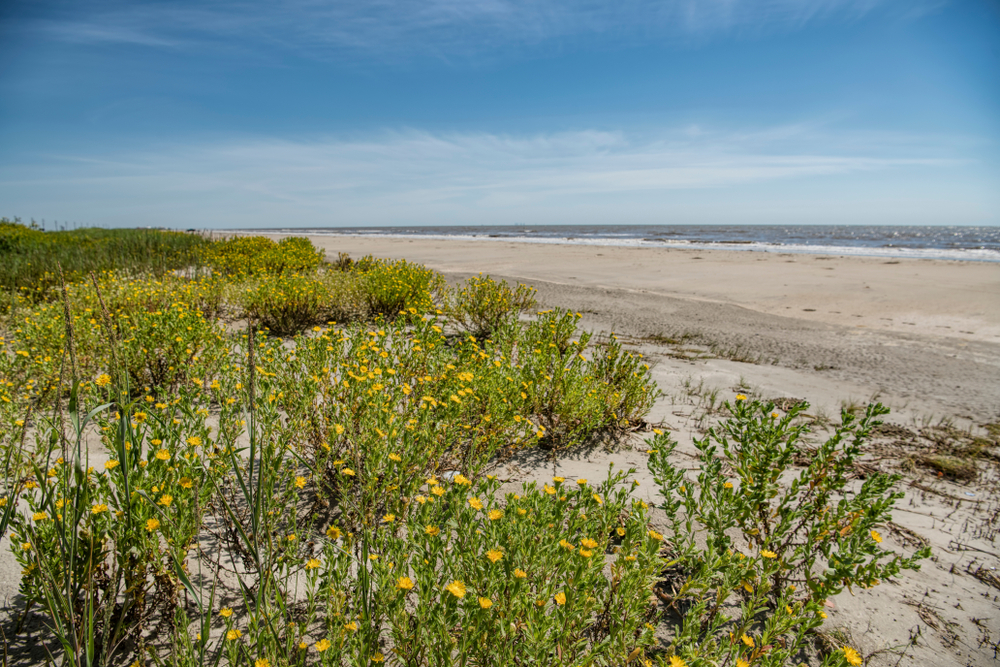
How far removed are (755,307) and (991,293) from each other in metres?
6.73

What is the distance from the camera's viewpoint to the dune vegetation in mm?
1551

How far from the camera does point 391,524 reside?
6.61 ft

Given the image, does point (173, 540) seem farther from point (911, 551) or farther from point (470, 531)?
point (911, 551)

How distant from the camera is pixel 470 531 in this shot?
5.67 ft

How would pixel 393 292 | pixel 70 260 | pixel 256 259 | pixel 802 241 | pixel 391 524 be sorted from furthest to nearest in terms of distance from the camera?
1. pixel 802 241
2. pixel 256 259
3. pixel 70 260
4. pixel 393 292
5. pixel 391 524

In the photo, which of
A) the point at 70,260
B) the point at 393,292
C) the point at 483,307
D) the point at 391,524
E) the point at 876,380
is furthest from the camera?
the point at 70,260

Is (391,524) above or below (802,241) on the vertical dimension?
below

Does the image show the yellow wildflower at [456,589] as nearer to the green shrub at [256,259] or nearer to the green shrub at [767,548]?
the green shrub at [767,548]

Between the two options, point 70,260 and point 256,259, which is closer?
point 70,260

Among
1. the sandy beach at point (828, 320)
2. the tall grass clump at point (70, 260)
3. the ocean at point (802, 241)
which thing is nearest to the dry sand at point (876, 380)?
the sandy beach at point (828, 320)

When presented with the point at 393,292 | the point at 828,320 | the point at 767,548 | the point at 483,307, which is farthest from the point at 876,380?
the point at 393,292

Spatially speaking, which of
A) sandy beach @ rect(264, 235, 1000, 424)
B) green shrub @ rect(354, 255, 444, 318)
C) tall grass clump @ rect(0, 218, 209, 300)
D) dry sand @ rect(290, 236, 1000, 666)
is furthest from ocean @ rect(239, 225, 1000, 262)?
tall grass clump @ rect(0, 218, 209, 300)

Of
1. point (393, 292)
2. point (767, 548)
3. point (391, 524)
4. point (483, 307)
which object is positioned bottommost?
point (767, 548)

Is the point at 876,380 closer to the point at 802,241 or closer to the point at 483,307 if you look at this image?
the point at 483,307
